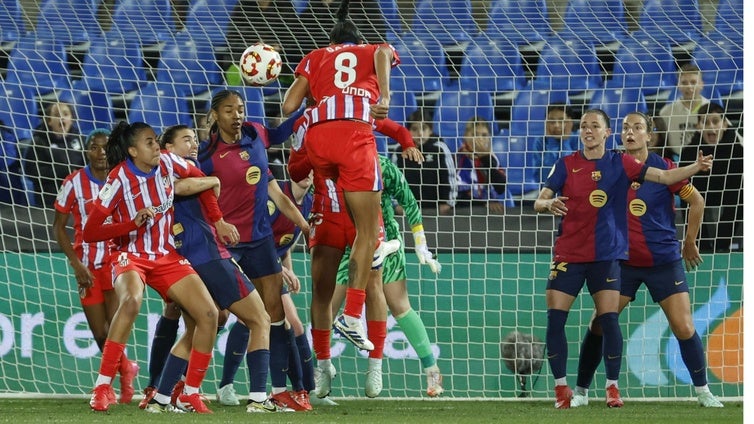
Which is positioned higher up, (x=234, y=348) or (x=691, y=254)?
(x=691, y=254)

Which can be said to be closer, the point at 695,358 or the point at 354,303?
the point at 354,303

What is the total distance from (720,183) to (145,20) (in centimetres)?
517

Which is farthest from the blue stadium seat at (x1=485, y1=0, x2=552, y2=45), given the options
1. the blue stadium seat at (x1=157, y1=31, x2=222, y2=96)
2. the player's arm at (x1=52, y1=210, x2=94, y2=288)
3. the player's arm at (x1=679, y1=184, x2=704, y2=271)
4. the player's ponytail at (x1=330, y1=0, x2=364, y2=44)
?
the player's arm at (x1=52, y1=210, x2=94, y2=288)

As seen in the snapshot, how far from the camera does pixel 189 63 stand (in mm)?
10680

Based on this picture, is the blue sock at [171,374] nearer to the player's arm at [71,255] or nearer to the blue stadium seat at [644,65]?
the player's arm at [71,255]

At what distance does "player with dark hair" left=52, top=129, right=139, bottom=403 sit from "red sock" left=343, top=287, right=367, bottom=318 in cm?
191

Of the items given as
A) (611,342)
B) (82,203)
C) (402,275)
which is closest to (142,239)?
(82,203)

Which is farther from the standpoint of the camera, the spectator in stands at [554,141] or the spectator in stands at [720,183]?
the spectator in stands at [554,141]

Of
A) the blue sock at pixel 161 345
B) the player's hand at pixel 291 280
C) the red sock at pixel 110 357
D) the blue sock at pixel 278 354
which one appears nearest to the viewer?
the red sock at pixel 110 357

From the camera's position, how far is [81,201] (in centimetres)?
748

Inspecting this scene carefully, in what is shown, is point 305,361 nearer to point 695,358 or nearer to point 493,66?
point 695,358

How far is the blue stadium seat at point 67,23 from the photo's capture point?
9.95 metres

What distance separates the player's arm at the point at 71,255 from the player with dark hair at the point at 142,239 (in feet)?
4.30

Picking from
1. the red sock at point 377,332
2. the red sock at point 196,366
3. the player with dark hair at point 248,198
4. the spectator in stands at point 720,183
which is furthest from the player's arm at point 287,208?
the spectator in stands at point 720,183
